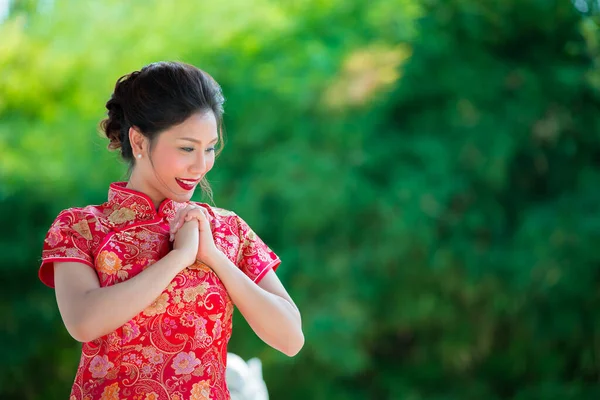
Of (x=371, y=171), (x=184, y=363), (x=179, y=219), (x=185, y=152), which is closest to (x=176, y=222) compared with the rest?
(x=179, y=219)

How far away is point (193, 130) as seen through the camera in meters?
1.38

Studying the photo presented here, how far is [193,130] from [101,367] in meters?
0.40

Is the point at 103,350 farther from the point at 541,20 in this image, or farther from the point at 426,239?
the point at 541,20

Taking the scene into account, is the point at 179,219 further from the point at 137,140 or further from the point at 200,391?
the point at 200,391

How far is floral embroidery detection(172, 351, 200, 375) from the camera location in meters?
1.33

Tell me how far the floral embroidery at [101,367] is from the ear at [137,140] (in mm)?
344

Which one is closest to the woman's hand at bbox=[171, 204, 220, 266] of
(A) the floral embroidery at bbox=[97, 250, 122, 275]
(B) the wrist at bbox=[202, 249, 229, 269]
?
(B) the wrist at bbox=[202, 249, 229, 269]

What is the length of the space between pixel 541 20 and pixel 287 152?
194 centimetres

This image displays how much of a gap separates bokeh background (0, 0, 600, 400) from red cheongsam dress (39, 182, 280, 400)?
4011 millimetres

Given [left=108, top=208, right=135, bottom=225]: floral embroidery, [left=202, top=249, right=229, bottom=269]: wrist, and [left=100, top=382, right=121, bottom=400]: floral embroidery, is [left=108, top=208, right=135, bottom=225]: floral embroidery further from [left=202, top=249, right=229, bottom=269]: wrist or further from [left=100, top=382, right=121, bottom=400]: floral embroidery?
[left=100, top=382, right=121, bottom=400]: floral embroidery

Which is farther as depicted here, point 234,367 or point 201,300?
point 234,367

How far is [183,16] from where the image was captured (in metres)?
5.61

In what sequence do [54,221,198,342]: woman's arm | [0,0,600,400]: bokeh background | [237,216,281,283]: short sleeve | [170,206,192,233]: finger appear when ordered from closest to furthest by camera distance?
[54,221,198,342]: woman's arm → [170,206,192,233]: finger → [237,216,281,283]: short sleeve → [0,0,600,400]: bokeh background

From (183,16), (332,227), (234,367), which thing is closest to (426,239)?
(332,227)
